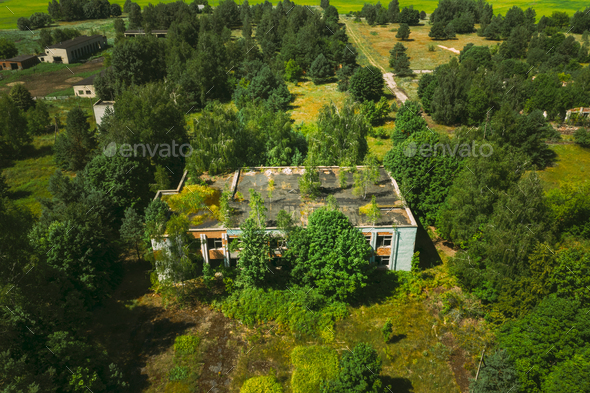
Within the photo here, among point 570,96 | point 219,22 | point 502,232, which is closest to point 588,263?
point 502,232

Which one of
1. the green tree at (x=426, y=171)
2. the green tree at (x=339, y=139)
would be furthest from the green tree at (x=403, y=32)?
the green tree at (x=426, y=171)

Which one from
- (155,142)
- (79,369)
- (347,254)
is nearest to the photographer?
(79,369)

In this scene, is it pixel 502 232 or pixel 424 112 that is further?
pixel 424 112

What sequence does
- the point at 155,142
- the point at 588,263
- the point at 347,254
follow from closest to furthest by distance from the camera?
the point at 588,263, the point at 347,254, the point at 155,142

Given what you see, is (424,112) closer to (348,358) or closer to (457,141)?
(457,141)

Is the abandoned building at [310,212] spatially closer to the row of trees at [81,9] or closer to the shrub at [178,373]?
the shrub at [178,373]

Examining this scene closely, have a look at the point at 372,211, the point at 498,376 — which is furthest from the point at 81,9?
the point at 498,376

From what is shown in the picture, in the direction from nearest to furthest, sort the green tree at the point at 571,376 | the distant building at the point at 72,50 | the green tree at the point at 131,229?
1. the green tree at the point at 571,376
2. the green tree at the point at 131,229
3. the distant building at the point at 72,50
